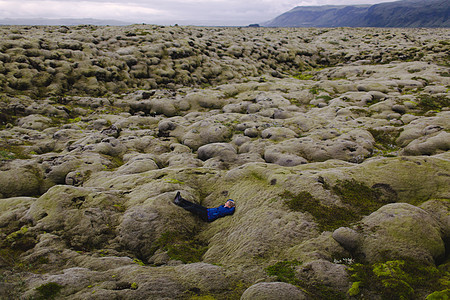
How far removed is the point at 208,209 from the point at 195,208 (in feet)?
2.40

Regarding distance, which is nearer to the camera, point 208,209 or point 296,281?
point 296,281

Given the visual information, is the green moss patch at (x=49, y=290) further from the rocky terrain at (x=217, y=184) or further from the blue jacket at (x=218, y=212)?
the blue jacket at (x=218, y=212)

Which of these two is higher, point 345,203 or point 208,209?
point 345,203

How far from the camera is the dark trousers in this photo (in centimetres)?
1315

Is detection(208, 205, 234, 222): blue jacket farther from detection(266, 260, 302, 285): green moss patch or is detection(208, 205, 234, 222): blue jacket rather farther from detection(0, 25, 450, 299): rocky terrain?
detection(266, 260, 302, 285): green moss patch

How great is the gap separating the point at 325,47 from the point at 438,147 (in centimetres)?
6311

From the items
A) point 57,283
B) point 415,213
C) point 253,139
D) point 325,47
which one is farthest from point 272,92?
point 325,47

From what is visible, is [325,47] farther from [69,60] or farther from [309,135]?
[69,60]

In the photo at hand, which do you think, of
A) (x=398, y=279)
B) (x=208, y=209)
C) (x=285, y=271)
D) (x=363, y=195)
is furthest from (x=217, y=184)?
(x=398, y=279)

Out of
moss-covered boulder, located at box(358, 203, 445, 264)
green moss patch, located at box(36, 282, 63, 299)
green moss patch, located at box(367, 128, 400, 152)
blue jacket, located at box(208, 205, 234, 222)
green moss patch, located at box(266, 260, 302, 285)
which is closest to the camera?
green moss patch, located at box(36, 282, 63, 299)

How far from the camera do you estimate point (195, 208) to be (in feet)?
43.5

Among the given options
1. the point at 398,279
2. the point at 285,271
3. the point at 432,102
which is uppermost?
the point at 432,102

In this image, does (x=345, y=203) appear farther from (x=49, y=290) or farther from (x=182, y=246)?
(x=49, y=290)

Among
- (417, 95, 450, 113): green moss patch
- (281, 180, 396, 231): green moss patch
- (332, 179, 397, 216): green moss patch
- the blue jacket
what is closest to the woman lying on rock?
the blue jacket
